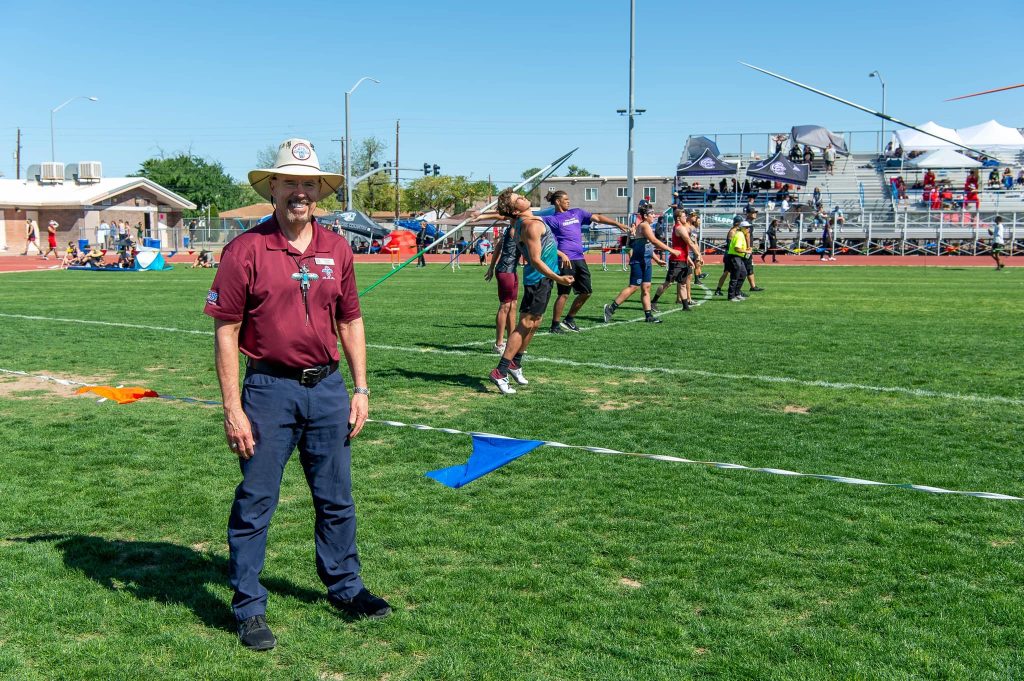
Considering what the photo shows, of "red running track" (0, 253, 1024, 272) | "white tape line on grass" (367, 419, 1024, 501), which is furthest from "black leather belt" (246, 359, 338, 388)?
"red running track" (0, 253, 1024, 272)

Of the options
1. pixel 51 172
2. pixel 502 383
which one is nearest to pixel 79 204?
pixel 51 172

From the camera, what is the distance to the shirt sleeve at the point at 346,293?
167 inches

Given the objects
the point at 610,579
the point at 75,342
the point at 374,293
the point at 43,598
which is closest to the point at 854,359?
the point at 610,579

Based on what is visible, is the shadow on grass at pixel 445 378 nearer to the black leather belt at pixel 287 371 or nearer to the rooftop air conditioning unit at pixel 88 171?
the black leather belt at pixel 287 371

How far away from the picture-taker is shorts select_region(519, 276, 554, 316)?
388 inches

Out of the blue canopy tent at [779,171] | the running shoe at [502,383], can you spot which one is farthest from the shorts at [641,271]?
the blue canopy tent at [779,171]

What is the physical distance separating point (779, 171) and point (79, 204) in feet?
132

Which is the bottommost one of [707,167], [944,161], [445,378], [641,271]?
[445,378]

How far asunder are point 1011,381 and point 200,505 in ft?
27.2

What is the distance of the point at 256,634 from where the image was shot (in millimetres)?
3951

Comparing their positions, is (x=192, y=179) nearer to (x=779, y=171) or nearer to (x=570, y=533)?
(x=779, y=171)

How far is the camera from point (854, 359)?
1166cm

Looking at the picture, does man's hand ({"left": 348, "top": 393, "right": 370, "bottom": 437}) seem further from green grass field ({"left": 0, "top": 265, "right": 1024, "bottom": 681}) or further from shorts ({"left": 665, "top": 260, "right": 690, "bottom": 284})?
shorts ({"left": 665, "top": 260, "right": 690, "bottom": 284})

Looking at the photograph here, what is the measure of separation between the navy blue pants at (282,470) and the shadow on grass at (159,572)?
26 centimetres
